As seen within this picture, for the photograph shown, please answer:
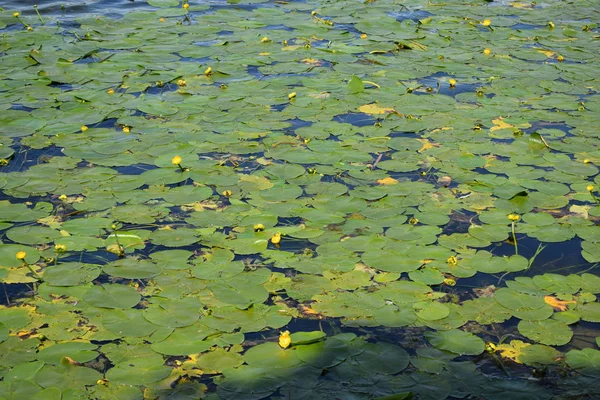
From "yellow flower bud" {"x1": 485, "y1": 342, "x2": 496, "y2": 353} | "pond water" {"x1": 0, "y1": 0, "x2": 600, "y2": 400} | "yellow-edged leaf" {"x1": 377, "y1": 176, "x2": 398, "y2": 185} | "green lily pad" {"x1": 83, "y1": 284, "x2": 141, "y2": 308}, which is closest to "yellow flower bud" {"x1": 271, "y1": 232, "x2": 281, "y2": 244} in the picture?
"pond water" {"x1": 0, "y1": 0, "x2": 600, "y2": 400}

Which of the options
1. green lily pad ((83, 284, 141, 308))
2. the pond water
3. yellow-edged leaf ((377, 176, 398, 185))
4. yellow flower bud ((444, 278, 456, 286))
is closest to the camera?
the pond water

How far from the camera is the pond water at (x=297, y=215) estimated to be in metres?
2.41

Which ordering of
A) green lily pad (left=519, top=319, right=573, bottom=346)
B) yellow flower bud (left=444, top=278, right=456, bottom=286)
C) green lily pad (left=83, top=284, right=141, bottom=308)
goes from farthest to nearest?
1. yellow flower bud (left=444, top=278, right=456, bottom=286)
2. green lily pad (left=83, top=284, right=141, bottom=308)
3. green lily pad (left=519, top=319, right=573, bottom=346)

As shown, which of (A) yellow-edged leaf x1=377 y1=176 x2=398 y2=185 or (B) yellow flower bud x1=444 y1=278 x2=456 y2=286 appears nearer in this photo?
(B) yellow flower bud x1=444 y1=278 x2=456 y2=286

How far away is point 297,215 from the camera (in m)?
3.23

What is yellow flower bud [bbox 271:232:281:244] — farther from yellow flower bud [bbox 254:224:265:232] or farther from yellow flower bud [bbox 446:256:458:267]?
yellow flower bud [bbox 446:256:458:267]

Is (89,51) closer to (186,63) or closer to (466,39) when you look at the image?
(186,63)

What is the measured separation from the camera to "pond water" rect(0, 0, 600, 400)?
241 centimetres

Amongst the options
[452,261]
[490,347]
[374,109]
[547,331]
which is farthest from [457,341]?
[374,109]

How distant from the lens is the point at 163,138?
3.90 meters

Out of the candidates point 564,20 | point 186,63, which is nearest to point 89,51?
point 186,63

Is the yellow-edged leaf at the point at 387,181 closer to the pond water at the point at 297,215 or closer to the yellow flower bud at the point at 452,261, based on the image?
the pond water at the point at 297,215

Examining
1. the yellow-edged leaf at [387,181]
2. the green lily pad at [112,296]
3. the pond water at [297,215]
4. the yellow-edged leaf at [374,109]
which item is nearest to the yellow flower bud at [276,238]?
the pond water at [297,215]

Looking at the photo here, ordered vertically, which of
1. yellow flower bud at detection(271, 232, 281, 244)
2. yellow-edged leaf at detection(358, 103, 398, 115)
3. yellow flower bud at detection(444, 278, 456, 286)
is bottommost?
yellow flower bud at detection(444, 278, 456, 286)
